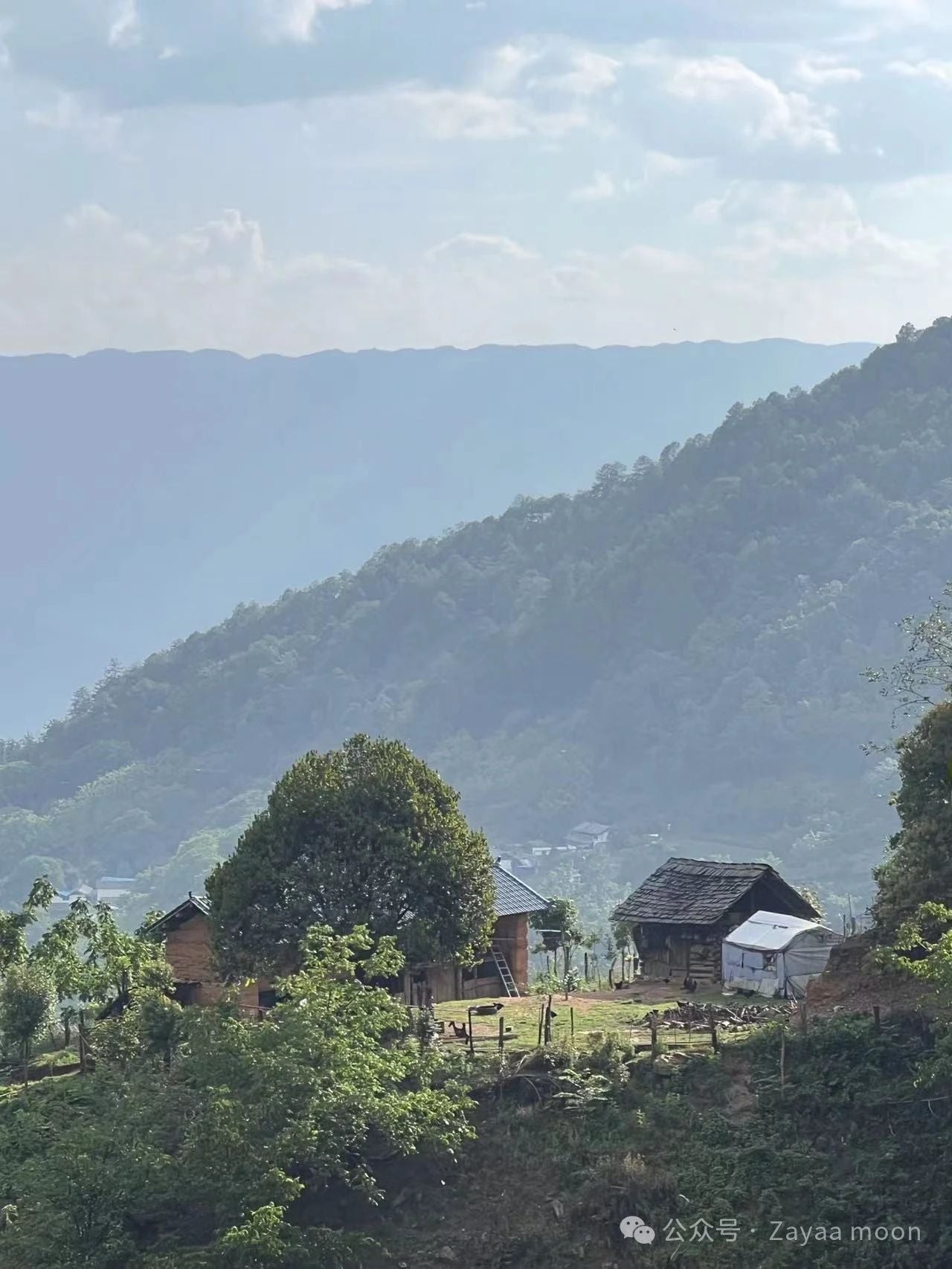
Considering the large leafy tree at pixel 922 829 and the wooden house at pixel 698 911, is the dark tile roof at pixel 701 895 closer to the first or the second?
the wooden house at pixel 698 911

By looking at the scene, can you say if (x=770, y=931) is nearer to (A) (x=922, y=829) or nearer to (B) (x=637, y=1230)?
(A) (x=922, y=829)

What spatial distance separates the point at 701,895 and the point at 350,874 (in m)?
11.0

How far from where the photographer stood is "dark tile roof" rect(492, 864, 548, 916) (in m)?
46.6

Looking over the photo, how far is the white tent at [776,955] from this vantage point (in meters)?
38.2

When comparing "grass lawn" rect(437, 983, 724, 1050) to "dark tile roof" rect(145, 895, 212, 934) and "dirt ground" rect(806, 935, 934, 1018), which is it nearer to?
"dirt ground" rect(806, 935, 934, 1018)

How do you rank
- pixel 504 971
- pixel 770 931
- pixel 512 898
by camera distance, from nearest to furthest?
pixel 770 931 < pixel 504 971 < pixel 512 898

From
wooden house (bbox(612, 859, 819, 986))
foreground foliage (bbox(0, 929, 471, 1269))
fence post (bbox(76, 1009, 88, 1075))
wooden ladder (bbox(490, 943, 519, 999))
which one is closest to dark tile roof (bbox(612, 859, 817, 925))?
wooden house (bbox(612, 859, 819, 986))

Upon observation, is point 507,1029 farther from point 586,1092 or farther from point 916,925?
point 916,925

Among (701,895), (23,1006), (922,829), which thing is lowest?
(23,1006)

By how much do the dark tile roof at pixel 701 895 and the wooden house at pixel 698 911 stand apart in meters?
0.02

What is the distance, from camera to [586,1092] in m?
29.9

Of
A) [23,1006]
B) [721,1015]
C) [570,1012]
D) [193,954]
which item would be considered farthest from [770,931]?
[23,1006]

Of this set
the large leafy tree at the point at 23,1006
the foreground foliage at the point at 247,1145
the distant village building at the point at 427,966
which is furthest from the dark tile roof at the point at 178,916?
the foreground foliage at the point at 247,1145

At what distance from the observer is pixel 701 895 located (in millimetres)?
44438
